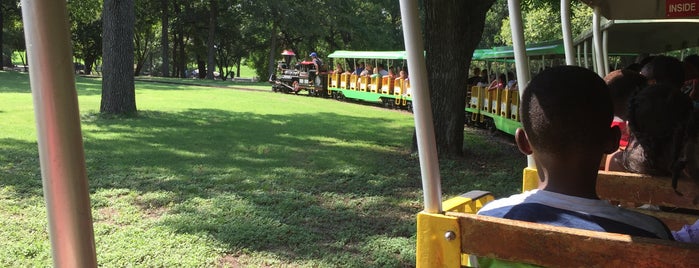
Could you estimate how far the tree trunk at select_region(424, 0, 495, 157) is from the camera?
28.6ft

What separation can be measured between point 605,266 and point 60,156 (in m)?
1.37

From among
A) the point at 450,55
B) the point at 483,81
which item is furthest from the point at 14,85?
the point at 450,55

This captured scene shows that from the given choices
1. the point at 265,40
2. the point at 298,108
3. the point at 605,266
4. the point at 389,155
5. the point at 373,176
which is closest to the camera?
the point at 605,266

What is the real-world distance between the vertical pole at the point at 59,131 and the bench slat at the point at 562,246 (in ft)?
3.36

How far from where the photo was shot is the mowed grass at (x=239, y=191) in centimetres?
466

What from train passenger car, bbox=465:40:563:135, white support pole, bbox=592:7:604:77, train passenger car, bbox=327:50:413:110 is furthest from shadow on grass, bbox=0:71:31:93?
white support pole, bbox=592:7:604:77

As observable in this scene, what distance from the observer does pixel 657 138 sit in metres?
2.07

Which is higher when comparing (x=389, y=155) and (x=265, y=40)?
(x=265, y=40)

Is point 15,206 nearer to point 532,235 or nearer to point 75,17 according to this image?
point 532,235

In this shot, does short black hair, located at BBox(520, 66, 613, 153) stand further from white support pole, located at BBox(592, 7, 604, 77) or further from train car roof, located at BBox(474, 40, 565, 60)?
train car roof, located at BBox(474, 40, 565, 60)

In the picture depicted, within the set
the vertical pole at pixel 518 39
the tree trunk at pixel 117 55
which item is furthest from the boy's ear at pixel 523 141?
the tree trunk at pixel 117 55

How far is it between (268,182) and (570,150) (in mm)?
5711

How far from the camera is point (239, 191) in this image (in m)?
6.63

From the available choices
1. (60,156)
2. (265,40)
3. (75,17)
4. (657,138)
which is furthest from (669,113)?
(265,40)
